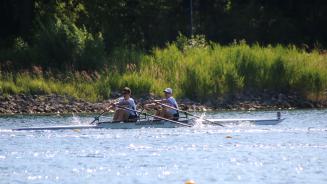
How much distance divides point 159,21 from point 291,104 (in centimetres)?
2352

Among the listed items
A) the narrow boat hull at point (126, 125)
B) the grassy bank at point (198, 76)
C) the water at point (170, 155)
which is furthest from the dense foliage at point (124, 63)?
the narrow boat hull at point (126, 125)

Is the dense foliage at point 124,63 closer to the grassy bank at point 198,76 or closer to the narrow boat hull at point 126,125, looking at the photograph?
the grassy bank at point 198,76

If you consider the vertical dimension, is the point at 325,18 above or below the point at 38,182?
above

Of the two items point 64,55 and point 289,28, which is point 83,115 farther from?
point 289,28

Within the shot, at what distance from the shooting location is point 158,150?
110 feet

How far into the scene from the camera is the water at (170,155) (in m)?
27.8

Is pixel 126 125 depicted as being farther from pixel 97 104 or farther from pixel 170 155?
pixel 97 104

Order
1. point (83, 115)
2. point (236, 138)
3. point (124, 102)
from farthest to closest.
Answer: point (83, 115), point (124, 102), point (236, 138)

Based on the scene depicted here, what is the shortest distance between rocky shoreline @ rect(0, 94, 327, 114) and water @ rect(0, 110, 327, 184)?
302 inches

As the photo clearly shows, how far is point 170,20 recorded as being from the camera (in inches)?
2960

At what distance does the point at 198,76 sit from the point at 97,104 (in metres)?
4.96

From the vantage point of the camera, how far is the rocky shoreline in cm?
5119

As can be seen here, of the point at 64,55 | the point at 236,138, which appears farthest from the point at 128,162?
the point at 64,55

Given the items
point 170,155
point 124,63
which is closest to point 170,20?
point 124,63
